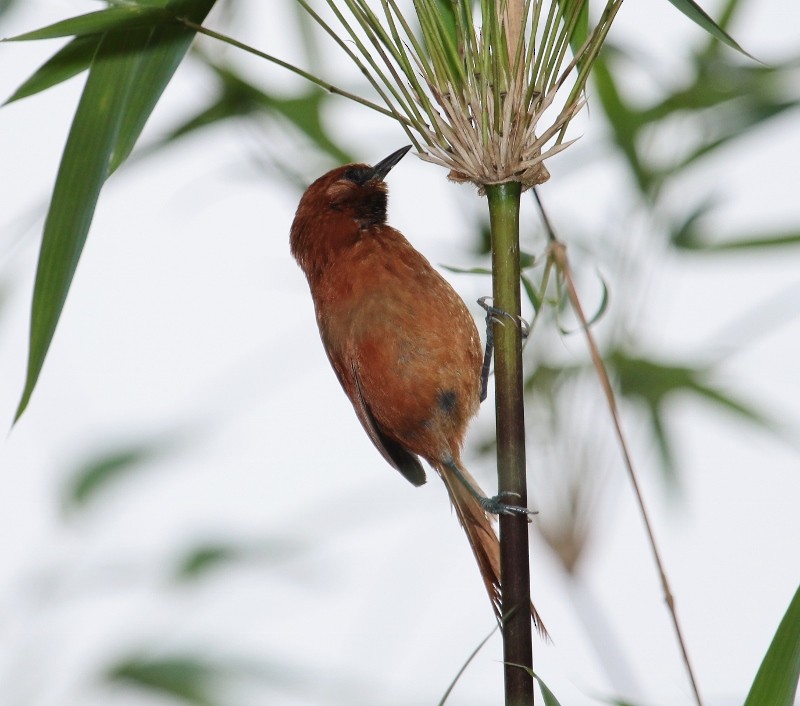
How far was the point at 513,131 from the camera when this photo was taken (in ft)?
3.89

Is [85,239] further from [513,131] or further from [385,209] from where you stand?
[385,209]

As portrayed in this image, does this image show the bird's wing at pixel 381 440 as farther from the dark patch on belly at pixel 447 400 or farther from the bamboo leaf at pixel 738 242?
the bamboo leaf at pixel 738 242

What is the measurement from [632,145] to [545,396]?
1.92ft

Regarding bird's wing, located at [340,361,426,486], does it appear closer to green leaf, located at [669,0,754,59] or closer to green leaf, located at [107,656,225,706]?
green leaf, located at [107,656,225,706]

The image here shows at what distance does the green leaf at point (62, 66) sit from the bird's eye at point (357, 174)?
2.54 ft

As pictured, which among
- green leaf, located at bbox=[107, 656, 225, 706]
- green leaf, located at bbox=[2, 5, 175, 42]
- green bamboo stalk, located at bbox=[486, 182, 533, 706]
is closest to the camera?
green bamboo stalk, located at bbox=[486, 182, 533, 706]

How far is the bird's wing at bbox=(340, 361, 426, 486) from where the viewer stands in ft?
6.73

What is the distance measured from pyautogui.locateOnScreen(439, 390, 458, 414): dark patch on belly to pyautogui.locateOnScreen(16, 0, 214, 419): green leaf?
0.78 m

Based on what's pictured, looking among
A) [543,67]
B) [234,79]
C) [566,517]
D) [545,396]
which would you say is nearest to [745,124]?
[545,396]

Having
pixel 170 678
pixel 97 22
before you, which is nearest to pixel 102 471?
pixel 170 678

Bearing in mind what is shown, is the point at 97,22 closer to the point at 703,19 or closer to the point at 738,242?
the point at 703,19

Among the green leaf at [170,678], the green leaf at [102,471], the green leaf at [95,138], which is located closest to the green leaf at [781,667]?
the green leaf at [95,138]

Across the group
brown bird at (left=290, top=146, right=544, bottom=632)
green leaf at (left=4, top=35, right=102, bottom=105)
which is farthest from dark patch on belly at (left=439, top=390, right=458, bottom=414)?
green leaf at (left=4, top=35, right=102, bottom=105)

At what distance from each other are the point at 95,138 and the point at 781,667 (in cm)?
97
